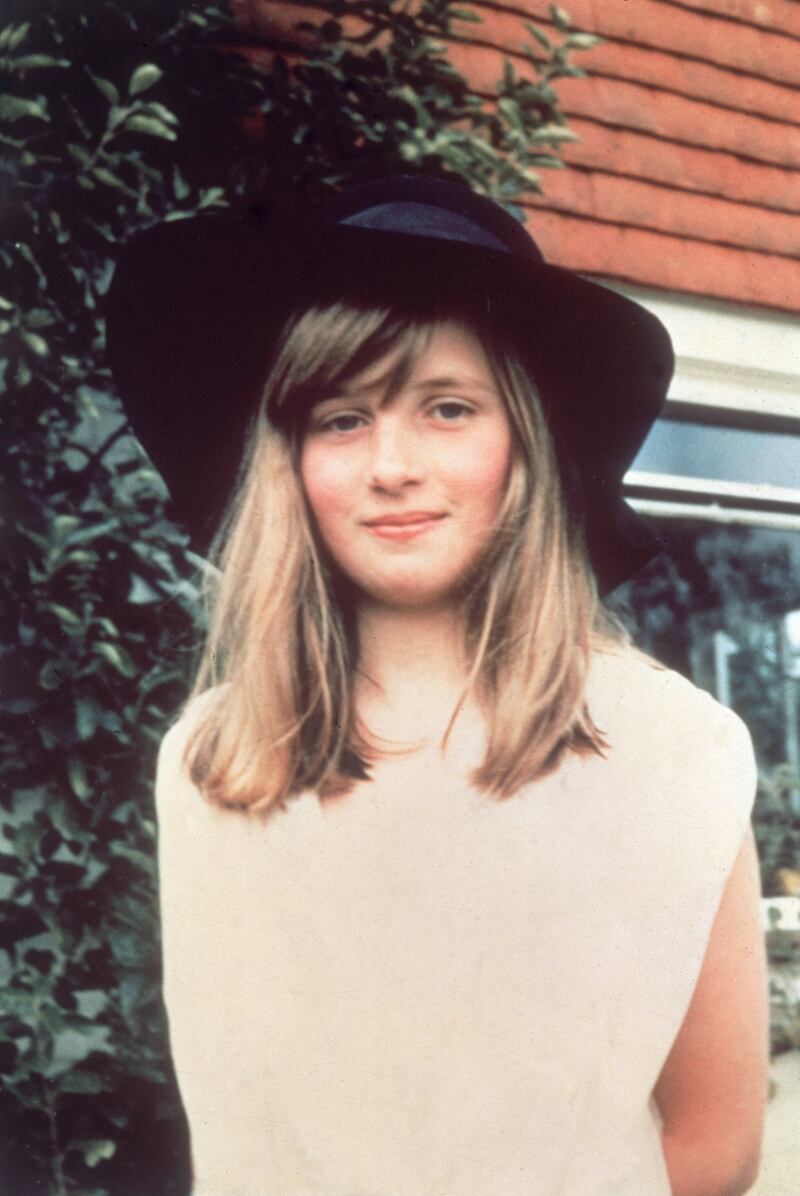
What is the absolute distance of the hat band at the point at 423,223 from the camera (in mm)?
1736

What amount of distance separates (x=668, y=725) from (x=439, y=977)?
0.51 metres

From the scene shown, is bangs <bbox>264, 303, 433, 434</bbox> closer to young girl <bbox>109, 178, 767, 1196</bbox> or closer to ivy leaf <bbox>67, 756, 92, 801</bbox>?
young girl <bbox>109, 178, 767, 1196</bbox>

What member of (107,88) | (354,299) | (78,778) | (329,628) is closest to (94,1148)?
(78,778)


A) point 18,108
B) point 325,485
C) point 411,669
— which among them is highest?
point 18,108

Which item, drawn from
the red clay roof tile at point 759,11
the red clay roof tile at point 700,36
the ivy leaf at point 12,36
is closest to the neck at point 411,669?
the ivy leaf at point 12,36

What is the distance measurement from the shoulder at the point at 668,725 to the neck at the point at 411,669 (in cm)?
22

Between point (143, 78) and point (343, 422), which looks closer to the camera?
point (343, 422)

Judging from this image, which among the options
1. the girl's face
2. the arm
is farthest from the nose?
the arm

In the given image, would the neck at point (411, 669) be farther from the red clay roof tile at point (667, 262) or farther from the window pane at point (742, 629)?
the red clay roof tile at point (667, 262)

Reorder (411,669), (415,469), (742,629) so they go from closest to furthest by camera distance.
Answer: (415,469) → (411,669) → (742,629)

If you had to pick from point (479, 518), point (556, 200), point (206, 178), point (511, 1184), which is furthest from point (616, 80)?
point (511, 1184)

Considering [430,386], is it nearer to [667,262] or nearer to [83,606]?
[83,606]

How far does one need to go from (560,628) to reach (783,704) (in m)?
0.51

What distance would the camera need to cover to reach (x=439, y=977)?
167cm
